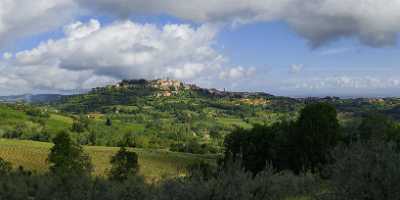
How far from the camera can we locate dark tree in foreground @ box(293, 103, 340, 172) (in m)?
51.9

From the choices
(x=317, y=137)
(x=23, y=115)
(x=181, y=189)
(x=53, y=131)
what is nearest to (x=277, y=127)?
(x=317, y=137)

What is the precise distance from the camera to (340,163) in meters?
11.9

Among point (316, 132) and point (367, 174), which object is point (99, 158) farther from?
point (367, 174)

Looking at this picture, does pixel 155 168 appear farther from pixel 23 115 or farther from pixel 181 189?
pixel 23 115

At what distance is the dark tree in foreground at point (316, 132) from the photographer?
51.9 metres

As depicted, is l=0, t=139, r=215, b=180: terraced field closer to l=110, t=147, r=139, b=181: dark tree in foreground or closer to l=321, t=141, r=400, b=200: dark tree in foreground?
l=110, t=147, r=139, b=181: dark tree in foreground

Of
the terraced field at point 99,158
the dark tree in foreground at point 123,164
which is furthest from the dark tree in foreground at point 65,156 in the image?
the terraced field at point 99,158

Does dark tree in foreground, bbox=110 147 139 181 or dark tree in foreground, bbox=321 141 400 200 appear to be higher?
dark tree in foreground, bbox=321 141 400 200

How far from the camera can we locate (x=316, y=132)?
171 feet

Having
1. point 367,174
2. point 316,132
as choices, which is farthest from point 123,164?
point 367,174

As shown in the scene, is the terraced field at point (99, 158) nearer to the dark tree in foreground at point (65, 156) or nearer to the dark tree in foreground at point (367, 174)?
the dark tree in foreground at point (65, 156)

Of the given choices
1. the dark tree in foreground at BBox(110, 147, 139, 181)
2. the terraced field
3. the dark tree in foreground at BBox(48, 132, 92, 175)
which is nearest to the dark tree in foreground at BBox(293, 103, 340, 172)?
the dark tree in foreground at BBox(110, 147, 139, 181)

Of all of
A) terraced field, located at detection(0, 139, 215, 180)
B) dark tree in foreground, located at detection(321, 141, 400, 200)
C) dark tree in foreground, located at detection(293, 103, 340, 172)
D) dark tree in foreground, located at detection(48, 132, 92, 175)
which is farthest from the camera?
terraced field, located at detection(0, 139, 215, 180)

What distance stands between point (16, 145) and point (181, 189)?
10980 cm
